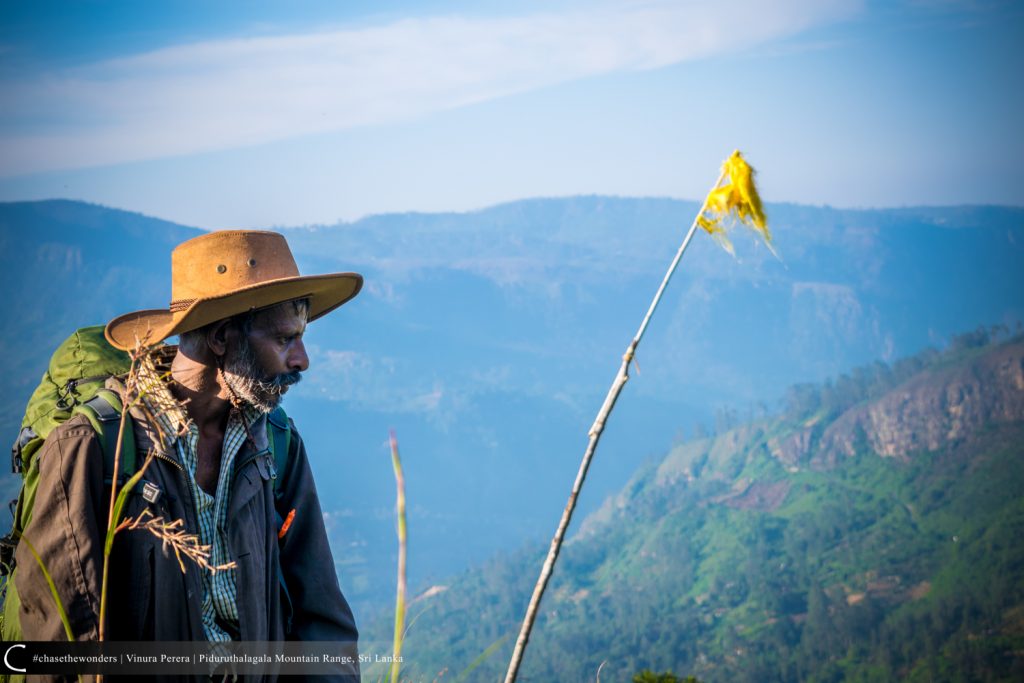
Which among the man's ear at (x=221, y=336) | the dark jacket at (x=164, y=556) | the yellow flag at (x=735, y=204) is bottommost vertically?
the dark jacket at (x=164, y=556)

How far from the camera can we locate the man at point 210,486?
2389 mm

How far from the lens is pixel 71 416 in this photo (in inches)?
104

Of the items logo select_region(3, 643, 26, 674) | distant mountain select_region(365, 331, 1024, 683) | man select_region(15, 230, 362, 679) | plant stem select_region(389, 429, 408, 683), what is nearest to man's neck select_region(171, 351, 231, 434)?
man select_region(15, 230, 362, 679)

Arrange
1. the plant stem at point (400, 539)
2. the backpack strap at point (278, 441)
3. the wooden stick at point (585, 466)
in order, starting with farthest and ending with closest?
the backpack strap at point (278, 441) < the wooden stick at point (585, 466) < the plant stem at point (400, 539)

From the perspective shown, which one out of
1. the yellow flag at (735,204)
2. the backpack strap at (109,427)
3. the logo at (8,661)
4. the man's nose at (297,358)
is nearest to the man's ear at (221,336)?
the man's nose at (297,358)

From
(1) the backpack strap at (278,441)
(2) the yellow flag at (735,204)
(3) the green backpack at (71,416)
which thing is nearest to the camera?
(2) the yellow flag at (735,204)

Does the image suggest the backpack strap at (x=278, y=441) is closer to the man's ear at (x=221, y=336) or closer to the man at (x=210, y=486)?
the man at (x=210, y=486)

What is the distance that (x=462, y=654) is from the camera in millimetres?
119125

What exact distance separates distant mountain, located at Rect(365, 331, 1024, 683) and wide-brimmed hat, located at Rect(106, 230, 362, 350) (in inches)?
3412

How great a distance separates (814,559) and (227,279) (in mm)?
138467

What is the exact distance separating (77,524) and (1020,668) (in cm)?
9505

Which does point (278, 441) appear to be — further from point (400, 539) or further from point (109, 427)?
point (400, 539)

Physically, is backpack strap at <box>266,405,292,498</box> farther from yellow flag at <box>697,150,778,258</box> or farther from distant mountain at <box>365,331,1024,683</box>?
distant mountain at <box>365,331,1024,683</box>

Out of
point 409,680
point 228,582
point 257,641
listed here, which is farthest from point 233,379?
point 409,680
